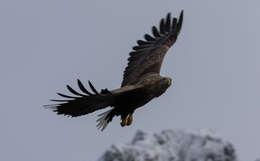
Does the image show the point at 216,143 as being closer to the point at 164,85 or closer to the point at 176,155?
the point at 176,155

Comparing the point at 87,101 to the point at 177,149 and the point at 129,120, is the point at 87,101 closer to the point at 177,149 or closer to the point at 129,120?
the point at 129,120

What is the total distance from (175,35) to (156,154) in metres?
80.0

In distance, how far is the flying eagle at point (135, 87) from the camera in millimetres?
12836

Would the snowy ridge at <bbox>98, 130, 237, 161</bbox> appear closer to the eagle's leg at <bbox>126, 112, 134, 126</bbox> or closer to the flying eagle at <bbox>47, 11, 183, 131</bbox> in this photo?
the flying eagle at <bbox>47, 11, 183, 131</bbox>

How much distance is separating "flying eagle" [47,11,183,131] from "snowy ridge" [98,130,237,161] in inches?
2844

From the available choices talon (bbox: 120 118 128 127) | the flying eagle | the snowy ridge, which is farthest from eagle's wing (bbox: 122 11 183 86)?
the snowy ridge

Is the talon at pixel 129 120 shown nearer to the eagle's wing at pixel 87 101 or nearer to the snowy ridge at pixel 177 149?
the eagle's wing at pixel 87 101

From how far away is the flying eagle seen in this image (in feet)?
42.1

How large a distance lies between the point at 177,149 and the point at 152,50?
8605 centimetres

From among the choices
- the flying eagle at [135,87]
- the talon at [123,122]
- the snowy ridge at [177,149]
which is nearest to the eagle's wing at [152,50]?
the flying eagle at [135,87]

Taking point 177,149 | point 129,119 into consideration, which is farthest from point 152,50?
point 177,149

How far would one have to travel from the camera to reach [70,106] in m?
12.9

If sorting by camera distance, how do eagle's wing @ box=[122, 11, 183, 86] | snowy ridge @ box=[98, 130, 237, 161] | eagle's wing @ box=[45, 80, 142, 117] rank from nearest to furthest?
eagle's wing @ box=[45, 80, 142, 117], eagle's wing @ box=[122, 11, 183, 86], snowy ridge @ box=[98, 130, 237, 161]

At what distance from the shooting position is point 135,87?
527 inches
